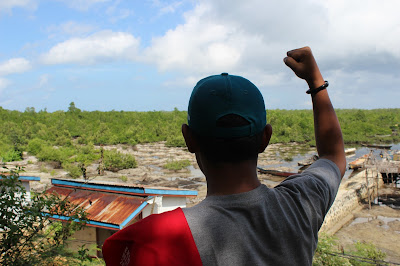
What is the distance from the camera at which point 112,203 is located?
7.95 m

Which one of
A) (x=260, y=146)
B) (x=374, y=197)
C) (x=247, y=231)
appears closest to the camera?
(x=247, y=231)

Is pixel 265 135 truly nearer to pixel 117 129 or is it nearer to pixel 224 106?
pixel 224 106

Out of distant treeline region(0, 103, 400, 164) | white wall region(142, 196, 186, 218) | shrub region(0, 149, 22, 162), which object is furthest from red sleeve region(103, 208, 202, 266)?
distant treeline region(0, 103, 400, 164)

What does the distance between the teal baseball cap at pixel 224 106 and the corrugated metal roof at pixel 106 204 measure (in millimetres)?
6577

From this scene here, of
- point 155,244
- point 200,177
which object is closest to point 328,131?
point 155,244

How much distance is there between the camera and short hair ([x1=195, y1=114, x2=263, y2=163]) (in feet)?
3.08

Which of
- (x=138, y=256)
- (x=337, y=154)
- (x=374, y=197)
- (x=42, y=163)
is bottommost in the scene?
(x=374, y=197)

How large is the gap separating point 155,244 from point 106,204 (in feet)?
25.1

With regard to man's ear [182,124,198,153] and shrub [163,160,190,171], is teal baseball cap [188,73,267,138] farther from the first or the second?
shrub [163,160,190,171]

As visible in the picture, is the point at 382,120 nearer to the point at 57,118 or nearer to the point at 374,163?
the point at 374,163

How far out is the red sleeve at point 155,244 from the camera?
0.78 m

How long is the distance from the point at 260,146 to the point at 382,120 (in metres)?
63.3

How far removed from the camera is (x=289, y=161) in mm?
30469

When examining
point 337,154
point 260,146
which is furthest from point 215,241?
point 337,154
